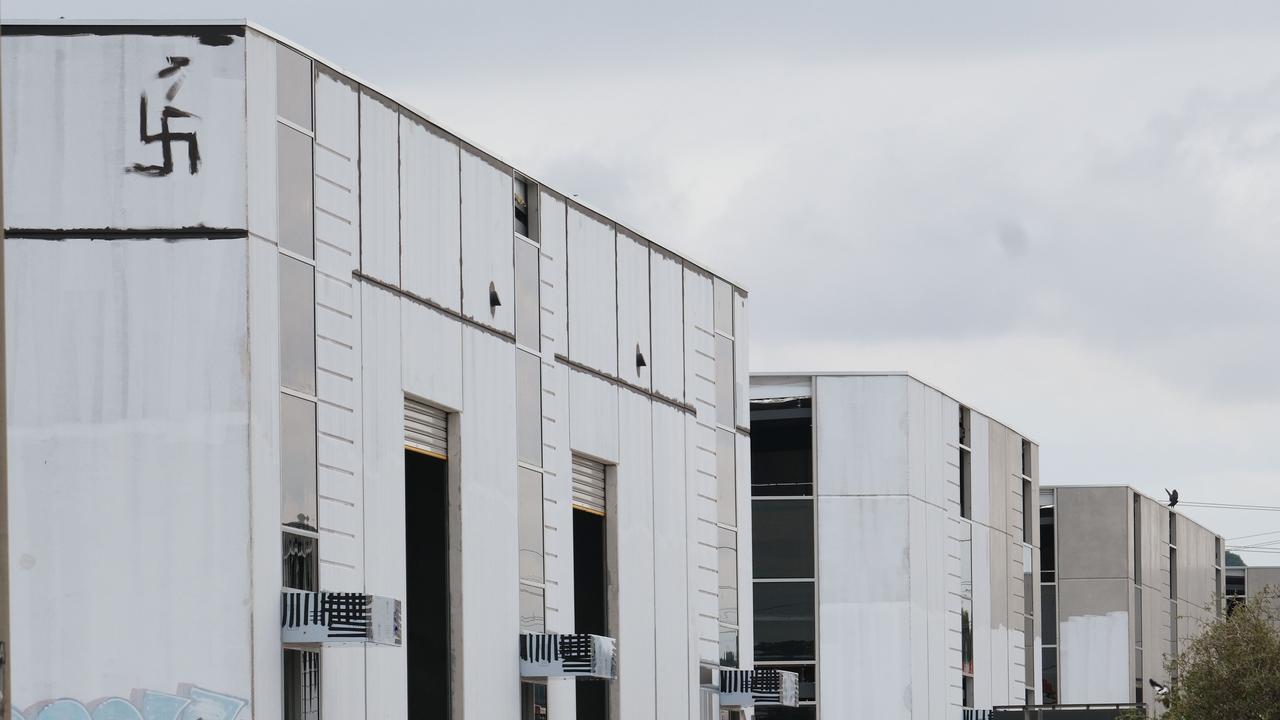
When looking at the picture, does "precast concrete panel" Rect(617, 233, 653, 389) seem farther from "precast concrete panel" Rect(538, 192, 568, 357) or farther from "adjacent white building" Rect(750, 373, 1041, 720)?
"adjacent white building" Rect(750, 373, 1041, 720)

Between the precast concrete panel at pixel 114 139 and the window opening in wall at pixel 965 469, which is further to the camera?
the window opening in wall at pixel 965 469

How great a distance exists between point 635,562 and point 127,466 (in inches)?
543

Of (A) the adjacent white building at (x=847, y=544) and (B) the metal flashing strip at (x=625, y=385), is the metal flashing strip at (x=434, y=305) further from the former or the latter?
(A) the adjacent white building at (x=847, y=544)

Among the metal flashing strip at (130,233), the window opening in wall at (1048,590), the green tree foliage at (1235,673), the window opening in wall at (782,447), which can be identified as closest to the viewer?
the metal flashing strip at (130,233)

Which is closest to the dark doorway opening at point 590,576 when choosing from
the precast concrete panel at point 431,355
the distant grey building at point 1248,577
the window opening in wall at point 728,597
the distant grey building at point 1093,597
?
the window opening in wall at point 728,597

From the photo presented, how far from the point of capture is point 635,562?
3691 centimetres

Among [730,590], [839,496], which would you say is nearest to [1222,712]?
[730,590]

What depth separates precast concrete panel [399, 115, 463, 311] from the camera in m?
29.4

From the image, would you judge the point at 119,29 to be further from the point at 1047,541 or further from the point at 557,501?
the point at 1047,541

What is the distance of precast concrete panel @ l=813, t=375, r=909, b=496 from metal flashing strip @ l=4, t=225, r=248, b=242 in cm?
3045

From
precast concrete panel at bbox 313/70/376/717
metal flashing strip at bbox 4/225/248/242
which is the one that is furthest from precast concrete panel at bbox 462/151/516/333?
metal flashing strip at bbox 4/225/248/242

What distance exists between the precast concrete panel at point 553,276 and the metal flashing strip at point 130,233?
936 cm

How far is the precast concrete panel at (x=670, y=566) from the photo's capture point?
37.7 meters

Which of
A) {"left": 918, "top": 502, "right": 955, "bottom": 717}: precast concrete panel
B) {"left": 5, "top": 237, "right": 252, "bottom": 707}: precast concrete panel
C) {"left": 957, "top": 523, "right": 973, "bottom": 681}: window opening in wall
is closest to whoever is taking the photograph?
{"left": 5, "top": 237, "right": 252, "bottom": 707}: precast concrete panel
